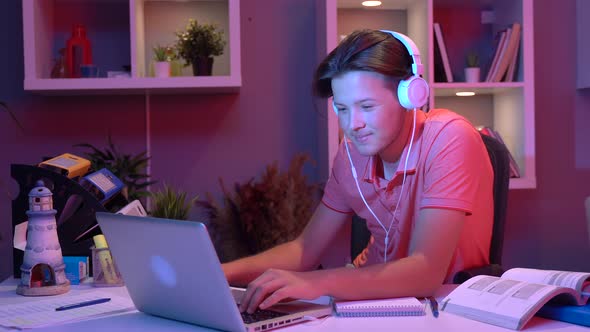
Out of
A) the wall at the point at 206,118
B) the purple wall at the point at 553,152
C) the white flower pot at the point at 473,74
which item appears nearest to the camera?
the white flower pot at the point at 473,74

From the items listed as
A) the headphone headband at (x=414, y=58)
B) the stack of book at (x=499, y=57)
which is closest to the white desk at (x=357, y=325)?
the headphone headband at (x=414, y=58)

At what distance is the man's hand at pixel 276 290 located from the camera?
4.23 feet

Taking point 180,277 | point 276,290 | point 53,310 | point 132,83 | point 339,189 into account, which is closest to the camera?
point 180,277

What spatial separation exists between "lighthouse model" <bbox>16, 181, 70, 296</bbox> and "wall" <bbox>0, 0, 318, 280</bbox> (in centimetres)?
152

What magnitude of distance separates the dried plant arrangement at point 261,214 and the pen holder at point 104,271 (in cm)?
108

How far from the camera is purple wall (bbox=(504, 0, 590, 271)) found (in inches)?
131

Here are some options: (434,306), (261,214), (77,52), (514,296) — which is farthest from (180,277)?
(77,52)

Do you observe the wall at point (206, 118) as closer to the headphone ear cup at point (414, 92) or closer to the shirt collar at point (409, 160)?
the shirt collar at point (409, 160)

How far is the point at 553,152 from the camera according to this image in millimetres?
3322

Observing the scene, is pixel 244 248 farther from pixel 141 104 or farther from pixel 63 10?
pixel 63 10

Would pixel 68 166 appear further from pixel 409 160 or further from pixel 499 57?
pixel 499 57

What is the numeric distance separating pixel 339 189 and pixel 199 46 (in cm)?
117

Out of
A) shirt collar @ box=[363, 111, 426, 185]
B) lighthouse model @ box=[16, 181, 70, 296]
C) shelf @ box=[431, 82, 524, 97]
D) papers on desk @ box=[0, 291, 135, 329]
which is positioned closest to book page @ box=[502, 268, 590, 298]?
shirt collar @ box=[363, 111, 426, 185]

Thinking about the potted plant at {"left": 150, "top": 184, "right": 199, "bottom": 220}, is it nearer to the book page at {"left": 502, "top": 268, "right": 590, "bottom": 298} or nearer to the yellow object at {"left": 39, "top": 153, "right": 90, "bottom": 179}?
the yellow object at {"left": 39, "top": 153, "right": 90, "bottom": 179}
